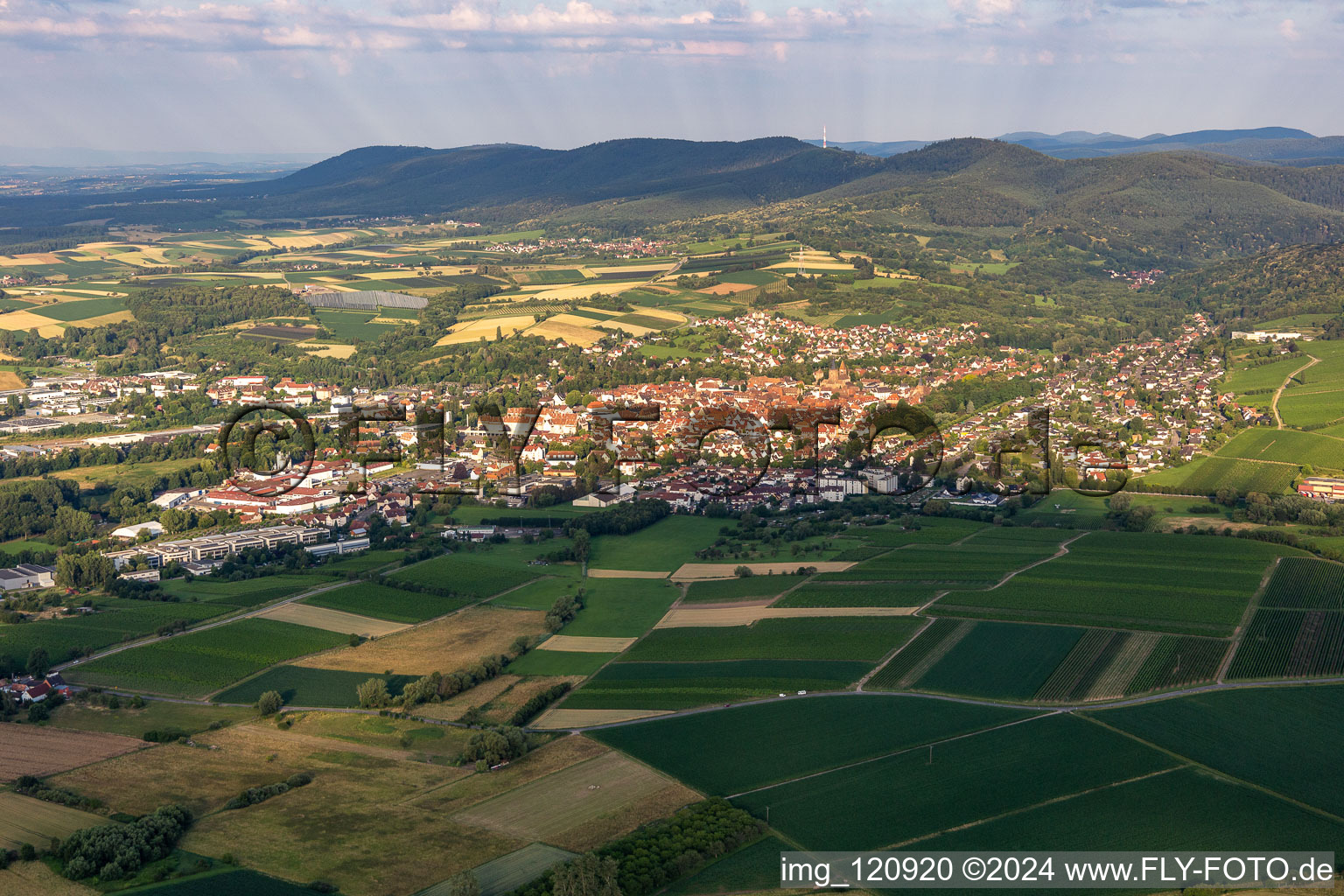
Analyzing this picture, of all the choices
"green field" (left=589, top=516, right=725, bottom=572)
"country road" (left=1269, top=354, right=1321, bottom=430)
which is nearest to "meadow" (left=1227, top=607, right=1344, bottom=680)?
"green field" (left=589, top=516, right=725, bottom=572)

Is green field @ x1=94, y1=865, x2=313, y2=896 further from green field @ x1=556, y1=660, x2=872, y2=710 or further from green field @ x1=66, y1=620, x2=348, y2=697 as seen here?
green field @ x1=66, y1=620, x2=348, y2=697

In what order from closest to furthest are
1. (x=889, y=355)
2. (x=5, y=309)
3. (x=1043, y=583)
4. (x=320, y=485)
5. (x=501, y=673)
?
(x=501, y=673) < (x=1043, y=583) < (x=320, y=485) < (x=889, y=355) < (x=5, y=309)

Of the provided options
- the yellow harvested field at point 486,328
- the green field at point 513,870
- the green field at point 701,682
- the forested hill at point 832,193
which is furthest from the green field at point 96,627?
the forested hill at point 832,193

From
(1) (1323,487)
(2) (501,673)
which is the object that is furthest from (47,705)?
(1) (1323,487)

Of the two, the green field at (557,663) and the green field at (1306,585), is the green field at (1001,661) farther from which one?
the green field at (557,663)

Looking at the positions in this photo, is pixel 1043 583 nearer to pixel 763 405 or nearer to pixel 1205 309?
pixel 763 405

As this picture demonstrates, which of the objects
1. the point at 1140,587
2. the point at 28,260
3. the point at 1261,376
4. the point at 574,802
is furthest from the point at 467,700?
the point at 28,260
